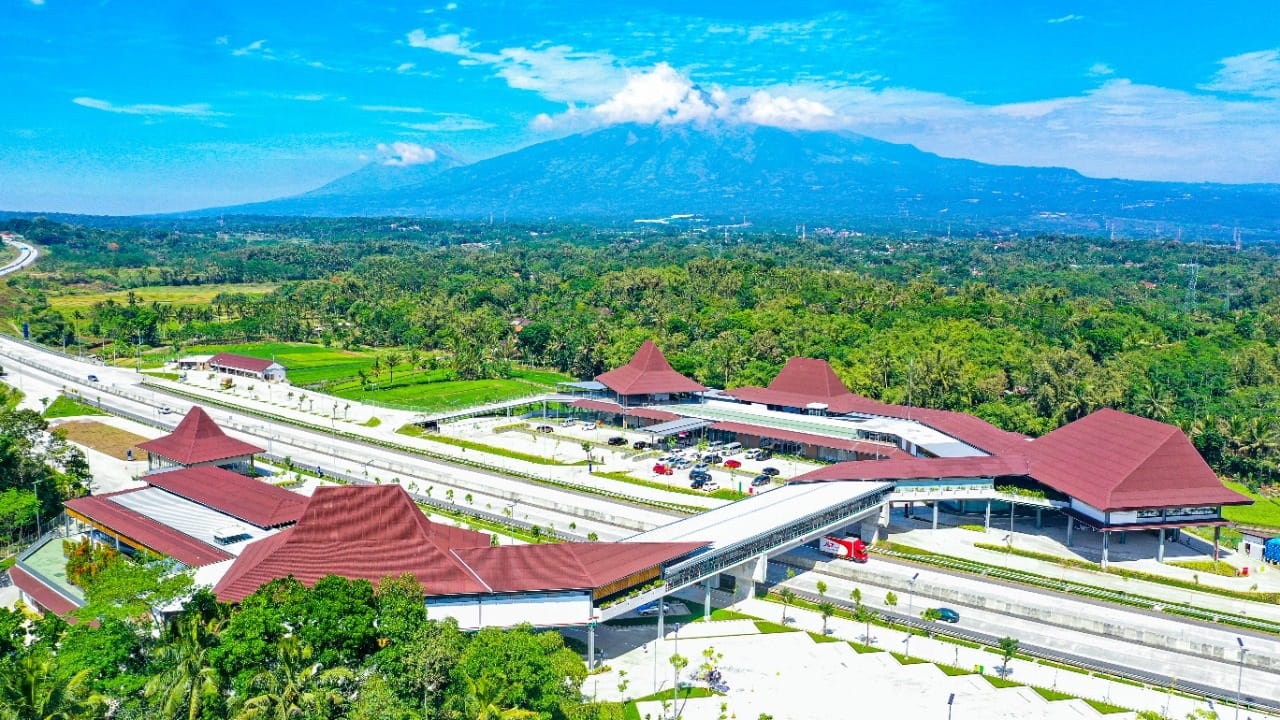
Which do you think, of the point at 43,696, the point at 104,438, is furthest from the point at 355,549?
the point at 104,438

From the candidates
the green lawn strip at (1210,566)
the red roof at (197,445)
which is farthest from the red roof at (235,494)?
the green lawn strip at (1210,566)

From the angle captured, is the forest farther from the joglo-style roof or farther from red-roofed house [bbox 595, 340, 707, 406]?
the joglo-style roof

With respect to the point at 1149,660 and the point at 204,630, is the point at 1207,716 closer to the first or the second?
the point at 1149,660

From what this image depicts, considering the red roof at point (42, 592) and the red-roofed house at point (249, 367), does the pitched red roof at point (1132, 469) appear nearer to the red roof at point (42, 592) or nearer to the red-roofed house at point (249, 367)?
the red roof at point (42, 592)

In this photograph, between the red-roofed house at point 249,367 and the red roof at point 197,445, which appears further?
the red-roofed house at point 249,367

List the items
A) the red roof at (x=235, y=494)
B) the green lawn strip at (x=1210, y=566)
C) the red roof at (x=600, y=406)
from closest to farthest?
the red roof at (x=235, y=494), the green lawn strip at (x=1210, y=566), the red roof at (x=600, y=406)
